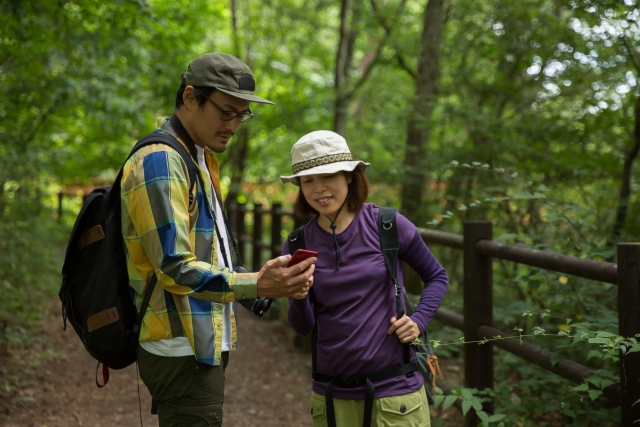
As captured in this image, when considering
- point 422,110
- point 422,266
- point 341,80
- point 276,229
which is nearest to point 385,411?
point 422,266

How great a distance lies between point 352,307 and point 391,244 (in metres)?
0.30

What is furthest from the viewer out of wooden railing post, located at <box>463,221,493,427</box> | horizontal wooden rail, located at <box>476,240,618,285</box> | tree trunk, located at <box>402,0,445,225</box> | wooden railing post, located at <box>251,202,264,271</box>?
wooden railing post, located at <box>251,202,264,271</box>

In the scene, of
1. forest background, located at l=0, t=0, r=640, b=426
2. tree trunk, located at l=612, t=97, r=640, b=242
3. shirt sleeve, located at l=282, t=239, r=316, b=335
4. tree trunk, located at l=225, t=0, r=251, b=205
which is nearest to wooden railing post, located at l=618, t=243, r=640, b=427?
forest background, located at l=0, t=0, r=640, b=426

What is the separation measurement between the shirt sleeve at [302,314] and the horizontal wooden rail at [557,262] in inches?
51.5

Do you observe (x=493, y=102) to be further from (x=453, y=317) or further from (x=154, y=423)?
(x=154, y=423)

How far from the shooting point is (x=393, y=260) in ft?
8.08

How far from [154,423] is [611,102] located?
5072mm

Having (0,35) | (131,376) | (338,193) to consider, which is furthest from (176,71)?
(338,193)

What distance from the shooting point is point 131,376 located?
6.03 metres

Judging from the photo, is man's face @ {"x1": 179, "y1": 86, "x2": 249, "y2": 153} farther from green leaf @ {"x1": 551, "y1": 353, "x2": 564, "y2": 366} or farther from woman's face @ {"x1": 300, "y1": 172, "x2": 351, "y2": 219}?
green leaf @ {"x1": 551, "y1": 353, "x2": 564, "y2": 366}

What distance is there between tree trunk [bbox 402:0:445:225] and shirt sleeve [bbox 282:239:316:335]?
457cm

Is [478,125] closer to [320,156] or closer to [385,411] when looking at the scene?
[320,156]

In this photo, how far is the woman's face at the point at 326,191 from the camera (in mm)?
2512

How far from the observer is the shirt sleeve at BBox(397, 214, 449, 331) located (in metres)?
2.51
